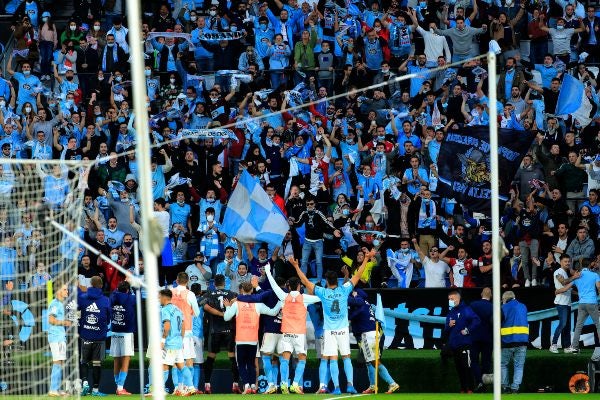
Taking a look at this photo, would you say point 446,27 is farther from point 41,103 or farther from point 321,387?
point 321,387

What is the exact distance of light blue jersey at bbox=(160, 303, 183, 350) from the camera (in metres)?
23.7

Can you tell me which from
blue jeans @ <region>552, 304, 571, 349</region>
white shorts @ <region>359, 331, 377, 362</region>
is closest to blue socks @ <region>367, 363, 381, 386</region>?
white shorts @ <region>359, 331, 377, 362</region>

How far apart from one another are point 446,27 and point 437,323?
32.5 feet

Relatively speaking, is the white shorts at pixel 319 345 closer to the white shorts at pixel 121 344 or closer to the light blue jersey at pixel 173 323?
the light blue jersey at pixel 173 323

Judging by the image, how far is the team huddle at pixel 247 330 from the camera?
24.4 meters

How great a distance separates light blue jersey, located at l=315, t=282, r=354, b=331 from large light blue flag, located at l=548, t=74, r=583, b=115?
9693 mm

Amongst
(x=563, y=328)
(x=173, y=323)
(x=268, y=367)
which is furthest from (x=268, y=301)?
(x=563, y=328)

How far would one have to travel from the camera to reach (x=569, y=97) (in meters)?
31.8

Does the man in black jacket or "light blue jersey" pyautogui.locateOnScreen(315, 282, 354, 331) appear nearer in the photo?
"light blue jersey" pyautogui.locateOnScreen(315, 282, 354, 331)

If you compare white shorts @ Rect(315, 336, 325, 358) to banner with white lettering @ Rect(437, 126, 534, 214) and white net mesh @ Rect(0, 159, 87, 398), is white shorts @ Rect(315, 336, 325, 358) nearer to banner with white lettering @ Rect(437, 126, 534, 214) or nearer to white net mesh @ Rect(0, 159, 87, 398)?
banner with white lettering @ Rect(437, 126, 534, 214)

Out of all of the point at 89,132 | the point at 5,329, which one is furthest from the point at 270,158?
the point at 5,329

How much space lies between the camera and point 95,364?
82.0ft

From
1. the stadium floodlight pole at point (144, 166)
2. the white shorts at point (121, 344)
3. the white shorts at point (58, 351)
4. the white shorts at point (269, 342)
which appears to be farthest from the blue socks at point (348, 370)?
the stadium floodlight pole at point (144, 166)

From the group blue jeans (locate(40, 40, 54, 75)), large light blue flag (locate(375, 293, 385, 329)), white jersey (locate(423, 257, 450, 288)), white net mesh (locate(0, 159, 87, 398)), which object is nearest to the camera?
white net mesh (locate(0, 159, 87, 398))
